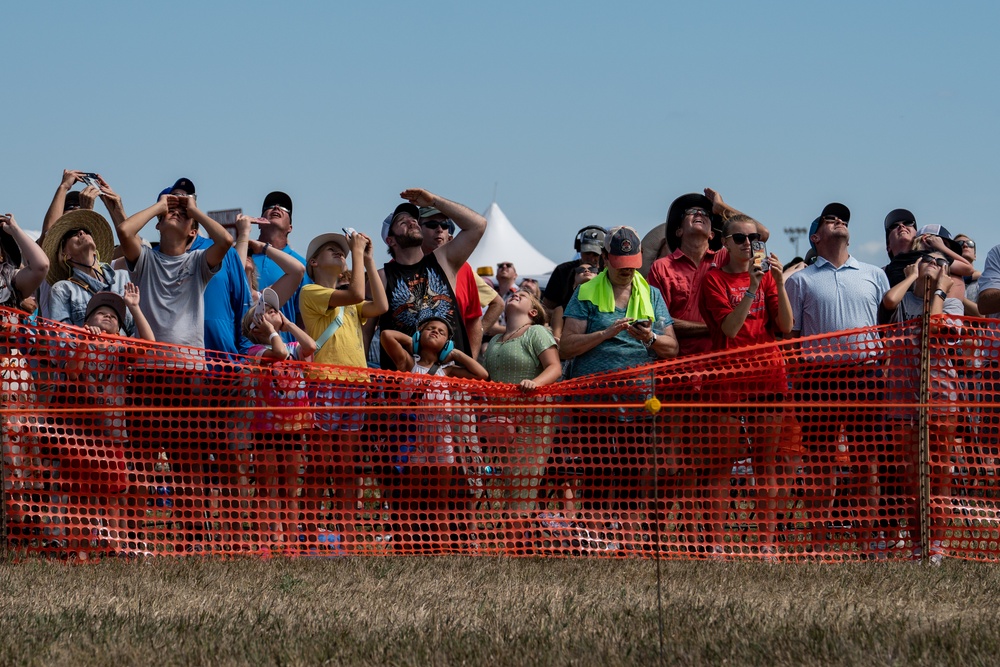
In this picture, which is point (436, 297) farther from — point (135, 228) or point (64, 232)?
point (64, 232)

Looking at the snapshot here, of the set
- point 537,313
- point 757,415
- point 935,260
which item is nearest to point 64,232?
point 537,313

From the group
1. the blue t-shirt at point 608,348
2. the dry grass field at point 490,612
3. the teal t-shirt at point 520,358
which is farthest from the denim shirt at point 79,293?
the blue t-shirt at point 608,348

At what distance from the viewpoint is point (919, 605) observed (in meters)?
6.38

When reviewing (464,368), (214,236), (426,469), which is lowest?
(426,469)

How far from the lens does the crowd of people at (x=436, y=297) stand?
26.8 feet

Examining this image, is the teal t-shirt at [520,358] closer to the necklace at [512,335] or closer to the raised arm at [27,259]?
the necklace at [512,335]

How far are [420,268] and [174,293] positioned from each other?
5.47ft

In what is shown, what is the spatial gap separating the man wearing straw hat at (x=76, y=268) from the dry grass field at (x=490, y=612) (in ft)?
5.34

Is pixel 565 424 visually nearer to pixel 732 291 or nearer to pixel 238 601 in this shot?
pixel 732 291

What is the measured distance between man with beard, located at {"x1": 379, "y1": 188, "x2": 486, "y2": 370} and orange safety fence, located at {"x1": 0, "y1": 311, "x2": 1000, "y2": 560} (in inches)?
38.2

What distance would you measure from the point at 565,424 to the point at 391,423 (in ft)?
3.46

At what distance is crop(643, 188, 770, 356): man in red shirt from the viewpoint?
9.19 metres

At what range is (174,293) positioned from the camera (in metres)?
8.72

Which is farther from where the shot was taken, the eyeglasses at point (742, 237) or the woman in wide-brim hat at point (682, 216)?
the woman in wide-brim hat at point (682, 216)
